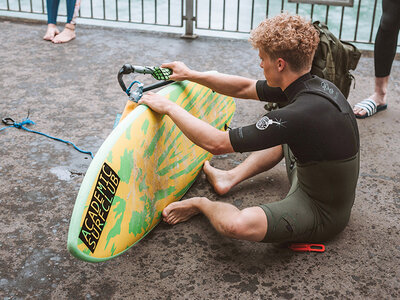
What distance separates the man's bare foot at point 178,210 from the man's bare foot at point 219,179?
0.97 feet

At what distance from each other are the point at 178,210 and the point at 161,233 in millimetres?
153

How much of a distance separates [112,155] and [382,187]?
1.72 m

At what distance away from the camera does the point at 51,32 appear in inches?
229

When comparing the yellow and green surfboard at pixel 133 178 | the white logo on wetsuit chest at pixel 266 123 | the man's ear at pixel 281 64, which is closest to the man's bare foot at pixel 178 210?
the yellow and green surfboard at pixel 133 178

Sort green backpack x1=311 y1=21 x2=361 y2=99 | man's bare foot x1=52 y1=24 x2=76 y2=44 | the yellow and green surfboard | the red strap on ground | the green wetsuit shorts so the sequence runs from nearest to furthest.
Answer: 1. the yellow and green surfboard
2. the green wetsuit shorts
3. the red strap on ground
4. green backpack x1=311 y1=21 x2=361 y2=99
5. man's bare foot x1=52 y1=24 x2=76 y2=44

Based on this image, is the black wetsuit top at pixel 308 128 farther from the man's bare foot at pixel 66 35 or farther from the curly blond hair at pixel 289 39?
the man's bare foot at pixel 66 35

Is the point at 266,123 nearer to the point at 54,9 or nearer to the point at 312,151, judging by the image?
the point at 312,151

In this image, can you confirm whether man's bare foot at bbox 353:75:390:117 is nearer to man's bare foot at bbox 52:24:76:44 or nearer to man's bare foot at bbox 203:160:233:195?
man's bare foot at bbox 203:160:233:195

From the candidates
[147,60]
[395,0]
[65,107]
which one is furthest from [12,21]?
[395,0]

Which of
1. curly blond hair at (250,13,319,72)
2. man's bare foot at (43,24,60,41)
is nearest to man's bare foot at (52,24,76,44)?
man's bare foot at (43,24,60,41)

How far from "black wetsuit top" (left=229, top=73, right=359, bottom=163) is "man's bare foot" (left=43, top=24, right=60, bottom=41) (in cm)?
418

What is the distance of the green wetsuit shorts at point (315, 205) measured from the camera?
2260 millimetres

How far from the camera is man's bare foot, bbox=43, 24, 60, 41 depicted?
18.9ft

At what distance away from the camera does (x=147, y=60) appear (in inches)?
203
